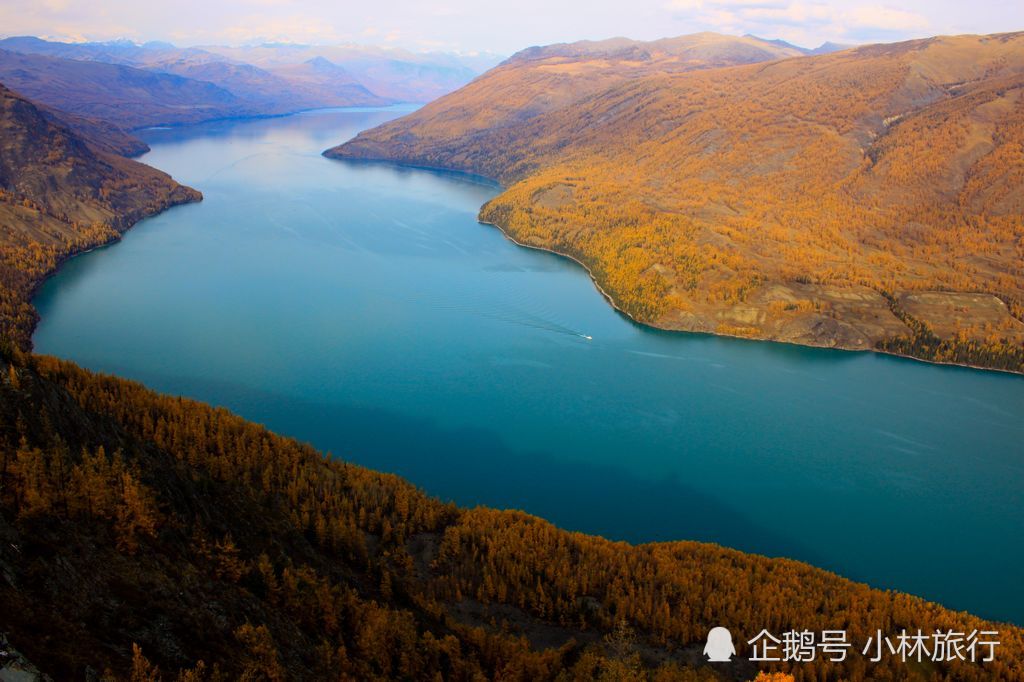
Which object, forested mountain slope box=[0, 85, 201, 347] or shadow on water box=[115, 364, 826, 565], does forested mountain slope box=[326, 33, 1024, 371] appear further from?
forested mountain slope box=[0, 85, 201, 347]

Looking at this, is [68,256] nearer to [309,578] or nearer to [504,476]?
[504,476]

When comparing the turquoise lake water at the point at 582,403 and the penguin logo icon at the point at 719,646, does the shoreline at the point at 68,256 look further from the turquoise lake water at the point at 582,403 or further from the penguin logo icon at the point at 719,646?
the penguin logo icon at the point at 719,646

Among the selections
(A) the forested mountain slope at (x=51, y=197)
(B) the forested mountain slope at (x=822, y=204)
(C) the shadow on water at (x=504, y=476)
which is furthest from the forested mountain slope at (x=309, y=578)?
(B) the forested mountain slope at (x=822, y=204)

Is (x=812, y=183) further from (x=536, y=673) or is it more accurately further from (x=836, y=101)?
(x=536, y=673)

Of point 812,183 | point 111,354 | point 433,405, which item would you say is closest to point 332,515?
point 433,405

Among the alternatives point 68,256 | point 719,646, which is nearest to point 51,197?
point 68,256
